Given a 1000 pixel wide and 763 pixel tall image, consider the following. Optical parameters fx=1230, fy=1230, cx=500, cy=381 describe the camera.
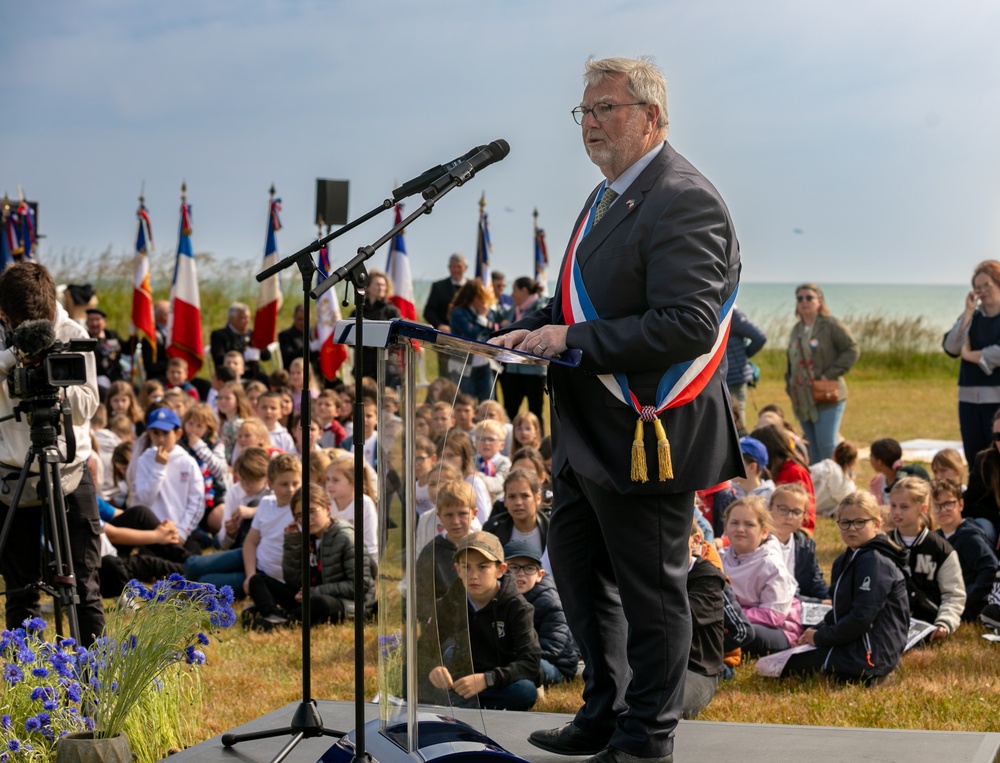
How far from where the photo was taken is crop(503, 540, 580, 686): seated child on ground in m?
5.19

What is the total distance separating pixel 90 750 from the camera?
11.3 ft

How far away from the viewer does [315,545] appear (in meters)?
6.66

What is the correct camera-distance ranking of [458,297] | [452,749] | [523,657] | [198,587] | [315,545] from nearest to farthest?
[452,749], [198,587], [523,657], [315,545], [458,297]

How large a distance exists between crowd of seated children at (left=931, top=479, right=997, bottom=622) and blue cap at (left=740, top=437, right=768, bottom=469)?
1.00 metres

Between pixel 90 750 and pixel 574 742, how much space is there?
137 centimetres

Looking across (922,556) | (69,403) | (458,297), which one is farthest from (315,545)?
(458,297)

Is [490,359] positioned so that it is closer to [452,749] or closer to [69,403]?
[452,749]

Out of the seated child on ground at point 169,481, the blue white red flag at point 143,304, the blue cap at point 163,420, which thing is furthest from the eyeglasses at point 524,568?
the blue white red flag at point 143,304

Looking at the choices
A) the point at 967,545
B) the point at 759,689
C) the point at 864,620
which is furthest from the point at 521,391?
the point at 864,620

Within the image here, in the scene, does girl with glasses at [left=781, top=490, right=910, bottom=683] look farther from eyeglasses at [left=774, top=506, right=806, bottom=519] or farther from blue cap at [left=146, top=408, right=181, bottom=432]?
blue cap at [left=146, top=408, right=181, bottom=432]

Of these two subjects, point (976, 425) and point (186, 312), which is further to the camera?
point (186, 312)

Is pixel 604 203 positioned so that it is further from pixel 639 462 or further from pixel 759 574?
pixel 759 574

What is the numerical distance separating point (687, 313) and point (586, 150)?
0.53 m

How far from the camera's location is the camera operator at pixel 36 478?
14.6 feet
